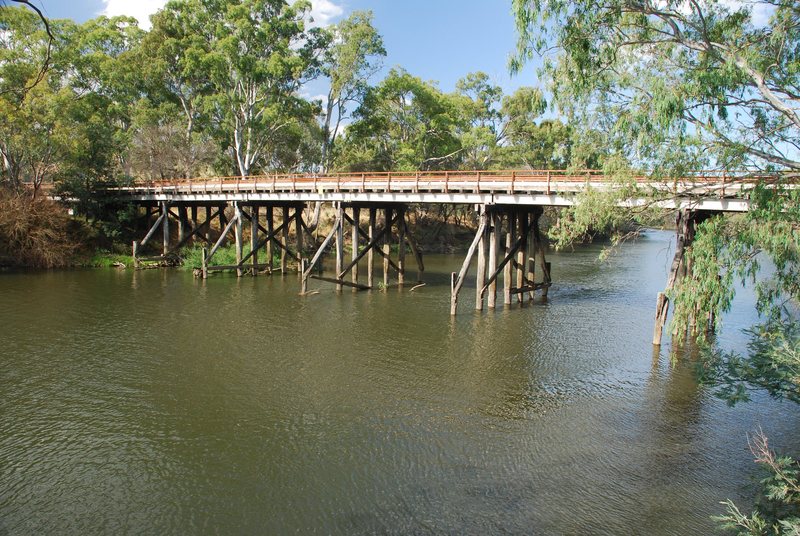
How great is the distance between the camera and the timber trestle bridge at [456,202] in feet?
43.5

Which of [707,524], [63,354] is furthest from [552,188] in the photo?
[63,354]

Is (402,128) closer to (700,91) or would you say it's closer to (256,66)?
(256,66)

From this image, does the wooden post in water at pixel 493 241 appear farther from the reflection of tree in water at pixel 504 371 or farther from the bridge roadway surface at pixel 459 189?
the reflection of tree in water at pixel 504 371

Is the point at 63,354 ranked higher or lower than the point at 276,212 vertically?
lower

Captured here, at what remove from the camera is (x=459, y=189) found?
786 inches

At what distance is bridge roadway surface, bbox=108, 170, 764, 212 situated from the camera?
11984 millimetres

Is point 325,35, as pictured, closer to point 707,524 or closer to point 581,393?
point 581,393

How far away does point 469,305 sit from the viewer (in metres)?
21.1

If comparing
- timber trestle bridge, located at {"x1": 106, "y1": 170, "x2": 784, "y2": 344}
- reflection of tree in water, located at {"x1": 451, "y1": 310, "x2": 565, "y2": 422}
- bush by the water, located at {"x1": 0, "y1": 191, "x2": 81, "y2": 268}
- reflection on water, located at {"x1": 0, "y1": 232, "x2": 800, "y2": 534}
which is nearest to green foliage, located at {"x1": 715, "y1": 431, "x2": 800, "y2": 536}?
reflection on water, located at {"x1": 0, "y1": 232, "x2": 800, "y2": 534}

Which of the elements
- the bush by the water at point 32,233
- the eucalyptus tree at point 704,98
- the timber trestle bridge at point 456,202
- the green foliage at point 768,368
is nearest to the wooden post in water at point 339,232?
the timber trestle bridge at point 456,202

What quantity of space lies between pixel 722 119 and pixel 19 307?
872 inches

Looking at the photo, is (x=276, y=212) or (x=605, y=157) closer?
(x=605, y=157)

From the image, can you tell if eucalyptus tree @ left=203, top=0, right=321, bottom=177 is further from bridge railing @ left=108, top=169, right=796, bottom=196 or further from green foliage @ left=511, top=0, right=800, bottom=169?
green foliage @ left=511, top=0, right=800, bottom=169

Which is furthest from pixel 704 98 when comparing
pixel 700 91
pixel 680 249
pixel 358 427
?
pixel 358 427
